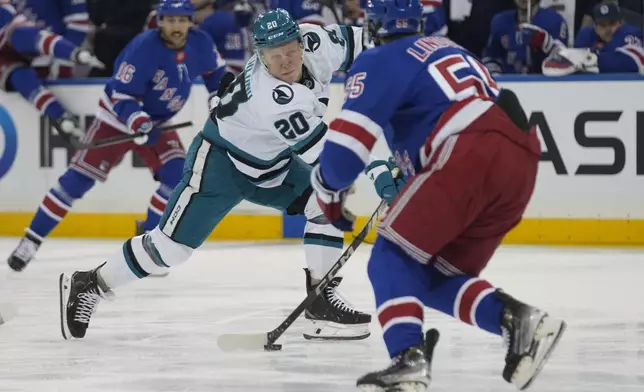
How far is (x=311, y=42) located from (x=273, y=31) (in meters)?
0.35

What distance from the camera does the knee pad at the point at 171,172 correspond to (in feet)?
19.2

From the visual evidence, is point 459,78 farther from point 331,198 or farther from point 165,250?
point 165,250

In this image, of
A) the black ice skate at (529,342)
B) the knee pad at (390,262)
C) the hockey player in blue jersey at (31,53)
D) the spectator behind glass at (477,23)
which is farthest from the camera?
the spectator behind glass at (477,23)

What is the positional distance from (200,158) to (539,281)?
1966 millimetres

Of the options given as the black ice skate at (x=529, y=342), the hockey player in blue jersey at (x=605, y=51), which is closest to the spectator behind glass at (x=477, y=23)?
the hockey player in blue jersey at (x=605, y=51)

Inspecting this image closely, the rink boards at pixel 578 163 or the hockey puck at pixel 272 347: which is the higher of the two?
the hockey puck at pixel 272 347

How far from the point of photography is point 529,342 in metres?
2.61

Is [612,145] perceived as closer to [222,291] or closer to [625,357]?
[222,291]

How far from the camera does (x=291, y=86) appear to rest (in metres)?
3.46

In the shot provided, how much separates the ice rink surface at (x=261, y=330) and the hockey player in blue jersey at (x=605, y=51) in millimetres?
1135

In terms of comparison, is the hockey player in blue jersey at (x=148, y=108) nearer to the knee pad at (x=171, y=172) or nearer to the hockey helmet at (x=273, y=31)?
the knee pad at (x=171, y=172)

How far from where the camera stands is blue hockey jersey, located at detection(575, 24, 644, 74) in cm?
685

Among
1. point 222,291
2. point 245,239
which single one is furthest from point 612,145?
point 222,291

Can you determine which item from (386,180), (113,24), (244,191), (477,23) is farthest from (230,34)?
(386,180)
